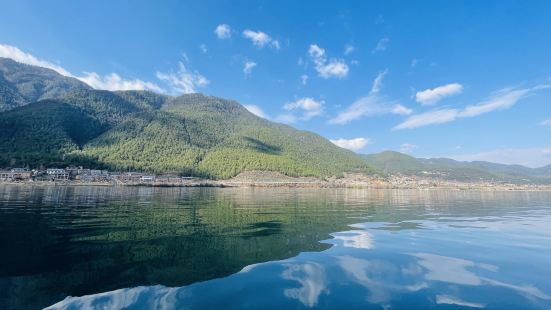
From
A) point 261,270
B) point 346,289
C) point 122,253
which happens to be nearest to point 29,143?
point 122,253

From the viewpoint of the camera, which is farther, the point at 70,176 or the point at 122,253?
the point at 70,176

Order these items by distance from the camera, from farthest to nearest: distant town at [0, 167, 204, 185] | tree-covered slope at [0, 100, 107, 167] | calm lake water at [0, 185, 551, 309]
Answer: tree-covered slope at [0, 100, 107, 167] < distant town at [0, 167, 204, 185] < calm lake water at [0, 185, 551, 309]

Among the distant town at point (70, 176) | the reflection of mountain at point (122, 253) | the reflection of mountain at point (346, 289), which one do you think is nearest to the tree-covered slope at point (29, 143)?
the distant town at point (70, 176)

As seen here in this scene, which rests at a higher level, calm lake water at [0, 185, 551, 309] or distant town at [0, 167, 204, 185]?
distant town at [0, 167, 204, 185]

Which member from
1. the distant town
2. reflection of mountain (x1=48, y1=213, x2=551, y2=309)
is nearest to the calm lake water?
reflection of mountain (x1=48, y1=213, x2=551, y2=309)

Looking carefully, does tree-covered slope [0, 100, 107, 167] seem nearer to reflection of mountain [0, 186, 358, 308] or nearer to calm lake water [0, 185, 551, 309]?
reflection of mountain [0, 186, 358, 308]

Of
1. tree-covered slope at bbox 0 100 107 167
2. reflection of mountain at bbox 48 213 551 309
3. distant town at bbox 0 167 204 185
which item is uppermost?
tree-covered slope at bbox 0 100 107 167

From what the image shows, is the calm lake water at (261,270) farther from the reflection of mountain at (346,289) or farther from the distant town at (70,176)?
the distant town at (70,176)

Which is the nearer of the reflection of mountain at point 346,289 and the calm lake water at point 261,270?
the reflection of mountain at point 346,289

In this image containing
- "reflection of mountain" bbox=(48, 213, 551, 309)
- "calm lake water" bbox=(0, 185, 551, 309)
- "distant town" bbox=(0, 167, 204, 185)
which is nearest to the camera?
"reflection of mountain" bbox=(48, 213, 551, 309)

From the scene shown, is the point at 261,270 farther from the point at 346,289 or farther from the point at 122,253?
the point at 122,253

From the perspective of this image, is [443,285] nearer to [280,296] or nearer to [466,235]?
[280,296]

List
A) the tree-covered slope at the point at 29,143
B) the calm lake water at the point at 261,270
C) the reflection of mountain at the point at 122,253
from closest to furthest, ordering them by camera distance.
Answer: the calm lake water at the point at 261,270 < the reflection of mountain at the point at 122,253 < the tree-covered slope at the point at 29,143

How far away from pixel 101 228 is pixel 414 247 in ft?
58.5
